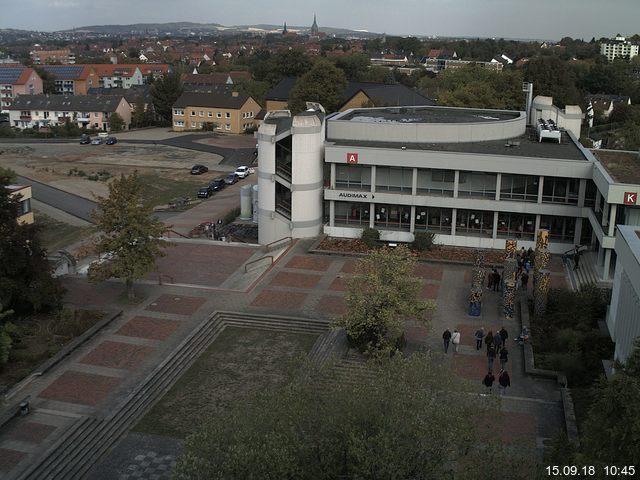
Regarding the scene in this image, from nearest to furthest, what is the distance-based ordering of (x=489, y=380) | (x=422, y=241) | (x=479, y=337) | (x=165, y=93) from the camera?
(x=489, y=380)
(x=479, y=337)
(x=422, y=241)
(x=165, y=93)

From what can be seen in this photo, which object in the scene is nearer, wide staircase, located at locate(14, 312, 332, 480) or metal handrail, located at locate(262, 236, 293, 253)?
wide staircase, located at locate(14, 312, 332, 480)

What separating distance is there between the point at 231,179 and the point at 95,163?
1990cm

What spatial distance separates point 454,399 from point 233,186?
Result: 164 feet

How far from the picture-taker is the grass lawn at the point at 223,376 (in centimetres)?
2236

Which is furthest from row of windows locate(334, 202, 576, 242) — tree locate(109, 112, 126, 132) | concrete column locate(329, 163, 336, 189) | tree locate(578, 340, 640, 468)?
tree locate(109, 112, 126, 132)

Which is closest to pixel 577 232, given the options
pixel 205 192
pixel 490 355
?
pixel 490 355

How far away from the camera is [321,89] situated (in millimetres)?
83500

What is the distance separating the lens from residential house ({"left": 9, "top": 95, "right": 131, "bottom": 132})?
10650cm

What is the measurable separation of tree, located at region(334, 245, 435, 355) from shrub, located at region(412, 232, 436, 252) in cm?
1251

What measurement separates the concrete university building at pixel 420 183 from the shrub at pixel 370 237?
2.53 feet

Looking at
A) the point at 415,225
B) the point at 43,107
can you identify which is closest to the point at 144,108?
the point at 43,107

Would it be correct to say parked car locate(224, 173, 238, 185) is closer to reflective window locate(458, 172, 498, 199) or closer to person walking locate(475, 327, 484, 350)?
reflective window locate(458, 172, 498, 199)

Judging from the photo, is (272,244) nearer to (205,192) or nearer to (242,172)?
(205,192)

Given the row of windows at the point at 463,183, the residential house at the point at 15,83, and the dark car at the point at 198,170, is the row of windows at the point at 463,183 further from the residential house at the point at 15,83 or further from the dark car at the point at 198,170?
the residential house at the point at 15,83
